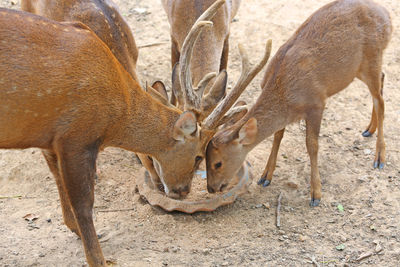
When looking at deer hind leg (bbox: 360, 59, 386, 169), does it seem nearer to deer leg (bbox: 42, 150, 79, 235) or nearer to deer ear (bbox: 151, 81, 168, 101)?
deer ear (bbox: 151, 81, 168, 101)

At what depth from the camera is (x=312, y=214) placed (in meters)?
5.47

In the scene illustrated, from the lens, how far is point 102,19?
19.3ft

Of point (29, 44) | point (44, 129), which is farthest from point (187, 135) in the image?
point (29, 44)

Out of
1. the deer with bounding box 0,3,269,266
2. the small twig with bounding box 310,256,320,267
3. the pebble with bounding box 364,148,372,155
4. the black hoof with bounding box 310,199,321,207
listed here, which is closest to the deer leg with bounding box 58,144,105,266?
the deer with bounding box 0,3,269,266

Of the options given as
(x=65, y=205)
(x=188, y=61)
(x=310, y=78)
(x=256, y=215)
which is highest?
(x=188, y=61)

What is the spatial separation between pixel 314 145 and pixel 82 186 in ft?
8.68

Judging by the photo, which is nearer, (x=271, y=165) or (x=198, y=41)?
(x=271, y=165)

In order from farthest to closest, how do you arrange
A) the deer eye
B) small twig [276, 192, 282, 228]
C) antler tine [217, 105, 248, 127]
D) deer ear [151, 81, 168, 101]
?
1. deer ear [151, 81, 168, 101]
2. the deer eye
3. small twig [276, 192, 282, 228]
4. antler tine [217, 105, 248, 127]

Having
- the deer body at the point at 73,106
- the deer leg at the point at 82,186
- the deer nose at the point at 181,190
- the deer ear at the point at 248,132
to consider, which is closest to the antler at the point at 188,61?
the deer body at the point at 73,106

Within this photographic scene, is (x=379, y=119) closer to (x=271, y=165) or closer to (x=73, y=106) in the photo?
(x=271, y=165)

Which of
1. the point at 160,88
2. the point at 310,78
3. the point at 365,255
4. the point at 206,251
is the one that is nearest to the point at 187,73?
the point at 160,88

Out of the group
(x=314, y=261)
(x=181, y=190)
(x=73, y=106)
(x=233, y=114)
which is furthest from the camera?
(x=233, y=114)

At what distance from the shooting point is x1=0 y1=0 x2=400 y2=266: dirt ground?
478 cm

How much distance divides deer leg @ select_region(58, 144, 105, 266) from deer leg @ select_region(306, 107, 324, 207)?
241cm
